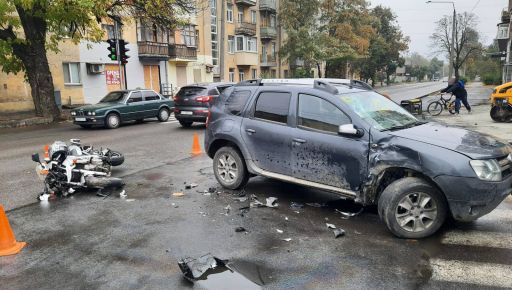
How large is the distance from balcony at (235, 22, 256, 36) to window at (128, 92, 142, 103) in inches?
1076

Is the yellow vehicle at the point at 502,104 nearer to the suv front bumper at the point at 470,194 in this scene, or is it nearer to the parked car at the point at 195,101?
the parked car at the point at 195,101

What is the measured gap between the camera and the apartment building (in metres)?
39.2

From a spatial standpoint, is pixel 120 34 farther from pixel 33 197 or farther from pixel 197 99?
pixel 33 197

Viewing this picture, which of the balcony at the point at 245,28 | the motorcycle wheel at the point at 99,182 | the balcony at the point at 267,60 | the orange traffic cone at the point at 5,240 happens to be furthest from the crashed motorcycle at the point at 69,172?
the balcony at the point at 267,60

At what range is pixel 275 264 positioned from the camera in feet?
13.4

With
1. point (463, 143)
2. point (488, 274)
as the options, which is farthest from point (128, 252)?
point (463, 143)

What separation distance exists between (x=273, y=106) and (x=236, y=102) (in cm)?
84

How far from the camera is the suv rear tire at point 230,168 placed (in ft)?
21.4

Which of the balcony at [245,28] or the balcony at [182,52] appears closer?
the balcony at [182,52]

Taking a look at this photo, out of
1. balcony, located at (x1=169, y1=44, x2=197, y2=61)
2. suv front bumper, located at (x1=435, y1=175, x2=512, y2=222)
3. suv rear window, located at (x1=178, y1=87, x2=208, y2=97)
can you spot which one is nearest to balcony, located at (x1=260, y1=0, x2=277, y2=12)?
balcony, located at (x1=169, y1=44, x2=197, y2=61)

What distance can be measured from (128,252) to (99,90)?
2541 cm

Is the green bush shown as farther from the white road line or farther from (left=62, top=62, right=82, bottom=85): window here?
the white road line

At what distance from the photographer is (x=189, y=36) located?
114 feet

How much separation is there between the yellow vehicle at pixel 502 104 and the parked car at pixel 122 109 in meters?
13.3
